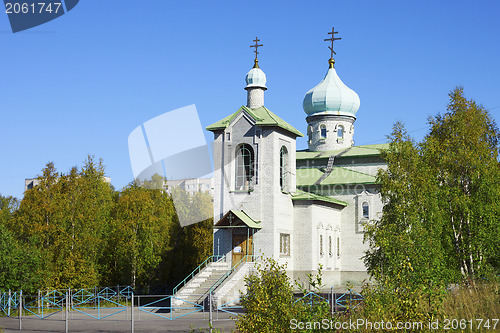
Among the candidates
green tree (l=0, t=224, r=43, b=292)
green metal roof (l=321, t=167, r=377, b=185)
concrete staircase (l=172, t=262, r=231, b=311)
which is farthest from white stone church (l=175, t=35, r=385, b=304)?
green tree (l=0, t=224, r=43, b=292)

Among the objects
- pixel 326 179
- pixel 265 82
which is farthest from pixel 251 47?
pixel 326 179

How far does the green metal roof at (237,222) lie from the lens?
25656 mm

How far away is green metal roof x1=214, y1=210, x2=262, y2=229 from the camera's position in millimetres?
25656

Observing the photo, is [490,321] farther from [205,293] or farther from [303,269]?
[303,269]

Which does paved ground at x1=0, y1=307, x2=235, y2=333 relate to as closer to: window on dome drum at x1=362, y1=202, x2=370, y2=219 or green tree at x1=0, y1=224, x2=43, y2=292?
green tree at x1=0, y1=224, x2=43, y2=292

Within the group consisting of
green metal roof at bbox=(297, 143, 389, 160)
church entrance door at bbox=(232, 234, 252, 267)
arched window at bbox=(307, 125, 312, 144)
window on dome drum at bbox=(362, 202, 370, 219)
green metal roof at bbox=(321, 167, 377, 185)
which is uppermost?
arched window at bbox=(307, 125, 312, 144)

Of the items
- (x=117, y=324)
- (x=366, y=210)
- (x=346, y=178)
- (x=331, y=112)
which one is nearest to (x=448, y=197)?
(x=366, y=210)

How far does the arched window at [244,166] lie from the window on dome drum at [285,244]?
2.90 meters

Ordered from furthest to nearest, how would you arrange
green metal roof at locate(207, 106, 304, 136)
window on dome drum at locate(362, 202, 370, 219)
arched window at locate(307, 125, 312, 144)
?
1. arched window at locate(307, 125, 312, 144)
2. window on dome drum at locate(362, 202, 370, 219)
3. green metal roof at locate(207, 106, 304, 136)

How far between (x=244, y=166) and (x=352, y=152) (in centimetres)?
965

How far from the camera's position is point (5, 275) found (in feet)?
76.0

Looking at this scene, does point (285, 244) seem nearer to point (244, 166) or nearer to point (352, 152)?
point (244, 166)

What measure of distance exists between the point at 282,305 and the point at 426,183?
12722 millimetres

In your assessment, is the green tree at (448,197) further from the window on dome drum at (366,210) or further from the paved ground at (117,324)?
the window on dome drum at (366,210)
